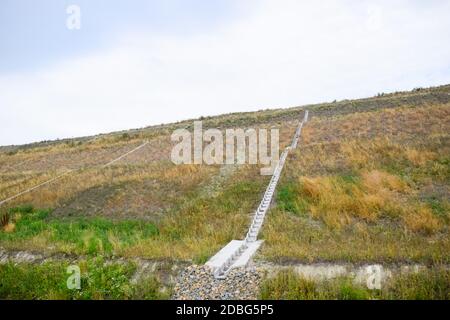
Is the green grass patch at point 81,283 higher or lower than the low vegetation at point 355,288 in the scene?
lower

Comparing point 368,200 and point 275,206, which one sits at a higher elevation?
point 368,200

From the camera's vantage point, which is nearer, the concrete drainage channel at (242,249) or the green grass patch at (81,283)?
the green grass patch at (81,283)

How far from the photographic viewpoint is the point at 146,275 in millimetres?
12359

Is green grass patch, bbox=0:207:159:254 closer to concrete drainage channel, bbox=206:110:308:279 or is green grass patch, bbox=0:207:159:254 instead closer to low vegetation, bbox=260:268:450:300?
Answer: concrete drainage channel, bbox=206:110:308:279

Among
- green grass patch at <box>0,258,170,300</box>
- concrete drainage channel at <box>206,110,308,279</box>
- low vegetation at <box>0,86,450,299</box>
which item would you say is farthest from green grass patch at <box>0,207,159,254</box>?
concrete drainage channel at <box>206,110,308,279</box>

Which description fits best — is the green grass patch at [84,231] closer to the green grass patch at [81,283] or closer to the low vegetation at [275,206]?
the low vegetation at [275,206]

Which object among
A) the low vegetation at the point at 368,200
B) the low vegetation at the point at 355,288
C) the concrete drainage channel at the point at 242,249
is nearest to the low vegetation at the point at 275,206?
the low vegetation at the point at 368,200

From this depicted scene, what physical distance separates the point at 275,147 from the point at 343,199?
41.1 ft

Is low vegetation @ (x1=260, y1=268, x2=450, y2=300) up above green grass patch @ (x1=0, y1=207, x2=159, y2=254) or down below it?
above

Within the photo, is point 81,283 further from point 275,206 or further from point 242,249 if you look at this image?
point 275,206

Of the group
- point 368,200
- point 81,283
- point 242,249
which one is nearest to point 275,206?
point 368,200

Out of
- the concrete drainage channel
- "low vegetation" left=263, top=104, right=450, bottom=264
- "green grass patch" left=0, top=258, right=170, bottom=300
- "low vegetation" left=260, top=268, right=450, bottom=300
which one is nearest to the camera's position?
"low vegetation" left=260, top=268, right=450, bottom=300

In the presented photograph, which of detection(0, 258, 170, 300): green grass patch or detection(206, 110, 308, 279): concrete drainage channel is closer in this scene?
detection(0, 258, 170, 300): green grass patch

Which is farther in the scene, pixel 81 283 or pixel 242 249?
pixel 242 249
